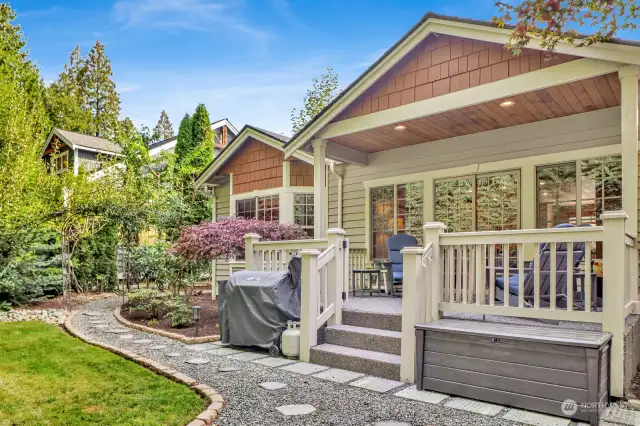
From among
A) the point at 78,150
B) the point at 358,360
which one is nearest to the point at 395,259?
the point at 358,360

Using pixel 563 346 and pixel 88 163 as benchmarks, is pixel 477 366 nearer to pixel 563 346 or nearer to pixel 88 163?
pixel 563 346

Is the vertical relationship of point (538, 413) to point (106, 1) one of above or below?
below

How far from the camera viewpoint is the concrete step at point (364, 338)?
15.3 ft

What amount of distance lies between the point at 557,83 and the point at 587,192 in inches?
71.0

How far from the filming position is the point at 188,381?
4.07 m

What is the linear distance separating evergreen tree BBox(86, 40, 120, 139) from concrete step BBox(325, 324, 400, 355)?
26.6 metres

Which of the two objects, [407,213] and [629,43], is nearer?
[629,43]

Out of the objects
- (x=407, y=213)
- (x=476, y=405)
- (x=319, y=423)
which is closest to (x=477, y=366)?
(x=476, y=405)

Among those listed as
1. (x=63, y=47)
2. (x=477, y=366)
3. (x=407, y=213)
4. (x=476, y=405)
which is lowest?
(x=476, y=405)

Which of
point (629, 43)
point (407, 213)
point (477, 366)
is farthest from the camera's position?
point (407, 213)

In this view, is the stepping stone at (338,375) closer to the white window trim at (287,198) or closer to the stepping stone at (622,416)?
the stepping stone at (622,416)

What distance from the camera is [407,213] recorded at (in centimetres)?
802

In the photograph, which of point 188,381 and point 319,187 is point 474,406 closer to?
point 188,381

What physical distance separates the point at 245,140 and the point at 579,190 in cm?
712
